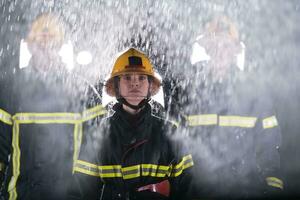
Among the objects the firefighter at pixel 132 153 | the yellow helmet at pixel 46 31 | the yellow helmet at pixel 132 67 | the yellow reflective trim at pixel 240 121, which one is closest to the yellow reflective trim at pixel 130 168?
the firefighter at pixel 132 153

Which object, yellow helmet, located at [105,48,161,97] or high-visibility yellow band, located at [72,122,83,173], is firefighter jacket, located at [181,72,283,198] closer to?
yellow helmet, located at [105,48,161,97]

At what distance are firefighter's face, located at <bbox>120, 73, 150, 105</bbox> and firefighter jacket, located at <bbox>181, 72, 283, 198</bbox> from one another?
31 cm

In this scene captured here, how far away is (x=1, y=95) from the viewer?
2.44 m

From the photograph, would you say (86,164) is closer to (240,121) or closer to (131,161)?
(131,161)

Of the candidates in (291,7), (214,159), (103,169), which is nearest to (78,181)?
(103,169)

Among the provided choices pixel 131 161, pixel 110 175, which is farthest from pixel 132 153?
pixel 110 175

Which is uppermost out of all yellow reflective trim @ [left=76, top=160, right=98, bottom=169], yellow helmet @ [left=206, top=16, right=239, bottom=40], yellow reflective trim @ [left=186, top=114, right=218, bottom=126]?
yellow helmet @ [left=206, top=16, right=239, bottom=40]

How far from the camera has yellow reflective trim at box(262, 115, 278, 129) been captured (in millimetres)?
2334

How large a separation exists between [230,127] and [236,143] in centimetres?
10

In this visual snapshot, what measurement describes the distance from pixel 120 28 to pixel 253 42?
35.6 inches

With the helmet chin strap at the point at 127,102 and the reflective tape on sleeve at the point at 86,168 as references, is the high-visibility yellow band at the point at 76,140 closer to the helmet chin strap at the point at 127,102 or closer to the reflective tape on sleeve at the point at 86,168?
the reflective tape on sleeve at the point at 86,168

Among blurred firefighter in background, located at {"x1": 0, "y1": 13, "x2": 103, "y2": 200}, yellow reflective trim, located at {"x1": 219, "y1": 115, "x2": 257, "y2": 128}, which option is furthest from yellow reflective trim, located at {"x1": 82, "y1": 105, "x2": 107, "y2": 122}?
yellow reflective trim, located at {"x1": 219, "y1": 115, "x2": 257, "y2": 128}

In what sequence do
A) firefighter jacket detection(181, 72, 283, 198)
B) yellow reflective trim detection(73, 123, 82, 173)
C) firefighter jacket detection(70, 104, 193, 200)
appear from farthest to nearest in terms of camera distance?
yellow reflective trim detection(73, 123, 82, 173)
firefighter jacket detection(181, 72, 283, 198)
firefighter jacket detection(70, 104, 193, 200)

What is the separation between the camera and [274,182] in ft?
7.43
